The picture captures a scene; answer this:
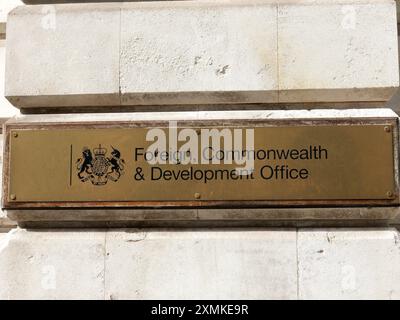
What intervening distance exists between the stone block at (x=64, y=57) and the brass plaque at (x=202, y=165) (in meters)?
0.27

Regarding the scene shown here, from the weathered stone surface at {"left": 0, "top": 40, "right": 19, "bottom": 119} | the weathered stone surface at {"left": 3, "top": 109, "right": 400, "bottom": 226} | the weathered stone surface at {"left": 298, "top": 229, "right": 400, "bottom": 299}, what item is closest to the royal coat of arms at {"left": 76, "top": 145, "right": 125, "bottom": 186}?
the weathered stone surface at {"left": 3, "top": 109, "right": 400, "bottom": 226}

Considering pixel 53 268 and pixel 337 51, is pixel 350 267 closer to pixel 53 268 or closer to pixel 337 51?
pixel 337 51

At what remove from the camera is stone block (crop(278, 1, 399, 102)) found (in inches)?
202

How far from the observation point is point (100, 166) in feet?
17.0

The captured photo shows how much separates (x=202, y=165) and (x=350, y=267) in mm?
1361

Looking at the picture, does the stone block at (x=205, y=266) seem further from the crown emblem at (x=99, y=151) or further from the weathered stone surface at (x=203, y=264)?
the crown emblem at (x=99, y=151)

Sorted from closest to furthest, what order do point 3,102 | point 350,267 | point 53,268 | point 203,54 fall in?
point 350,267 → point 53,268 → point 203,54 → point 3,102

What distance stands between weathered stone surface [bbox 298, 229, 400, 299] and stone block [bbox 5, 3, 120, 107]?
1984mm

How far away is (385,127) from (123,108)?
2071mm

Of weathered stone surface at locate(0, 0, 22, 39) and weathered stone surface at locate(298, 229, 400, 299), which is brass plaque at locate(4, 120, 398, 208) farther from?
weathered stone surface at locate(0, 0, 22, 39)

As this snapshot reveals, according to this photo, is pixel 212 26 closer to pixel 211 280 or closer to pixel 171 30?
pixel 171 30

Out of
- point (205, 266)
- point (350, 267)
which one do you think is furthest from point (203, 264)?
point (350, 267)

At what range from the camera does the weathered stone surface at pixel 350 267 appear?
194 inches
